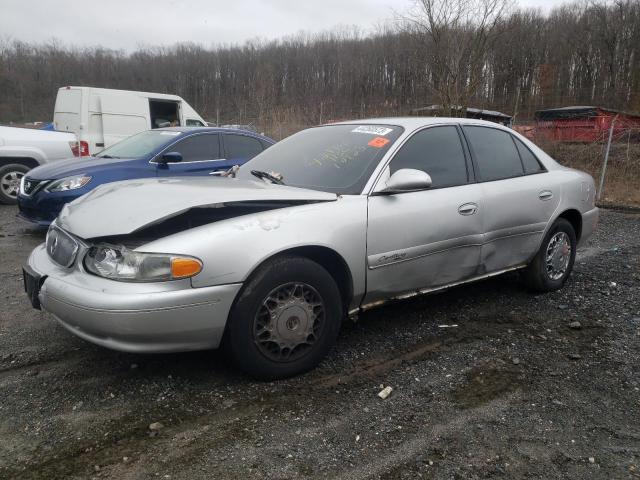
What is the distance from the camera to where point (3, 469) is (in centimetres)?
206

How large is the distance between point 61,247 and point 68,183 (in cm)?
359

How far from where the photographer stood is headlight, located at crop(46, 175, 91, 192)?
5.99 meters

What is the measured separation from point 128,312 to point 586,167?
13.9 meters

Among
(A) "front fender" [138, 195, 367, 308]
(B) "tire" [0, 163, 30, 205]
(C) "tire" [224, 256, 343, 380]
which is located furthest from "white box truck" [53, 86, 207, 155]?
(C) "tire" [224, 256, 343, 380]

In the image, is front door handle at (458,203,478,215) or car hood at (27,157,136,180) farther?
car hood at (27,157,136,180)

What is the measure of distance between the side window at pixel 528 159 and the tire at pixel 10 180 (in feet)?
27.0

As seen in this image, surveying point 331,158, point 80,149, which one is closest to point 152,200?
point 331,158

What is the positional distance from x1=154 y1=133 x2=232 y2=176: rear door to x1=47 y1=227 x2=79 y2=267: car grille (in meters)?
3.61

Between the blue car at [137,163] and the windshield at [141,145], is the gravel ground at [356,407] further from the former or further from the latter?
the windshield at [141,145]

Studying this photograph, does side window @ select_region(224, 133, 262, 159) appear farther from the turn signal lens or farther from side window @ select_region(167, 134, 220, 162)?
the turn signal lens

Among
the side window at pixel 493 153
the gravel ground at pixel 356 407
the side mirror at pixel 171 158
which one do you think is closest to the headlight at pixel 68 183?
the side mirror at pixel 171 158

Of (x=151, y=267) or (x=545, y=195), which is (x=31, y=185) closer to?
(x=151, y=267)

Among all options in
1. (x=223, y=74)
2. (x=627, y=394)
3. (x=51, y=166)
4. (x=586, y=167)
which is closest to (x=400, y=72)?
(x=223, y=74)

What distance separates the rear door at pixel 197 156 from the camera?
6717 mm
